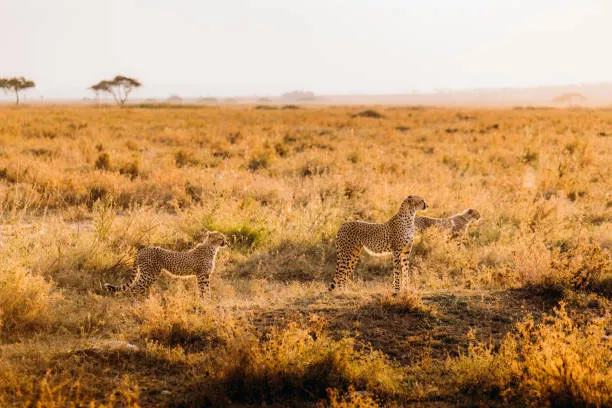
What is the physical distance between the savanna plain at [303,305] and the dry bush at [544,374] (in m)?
0.01

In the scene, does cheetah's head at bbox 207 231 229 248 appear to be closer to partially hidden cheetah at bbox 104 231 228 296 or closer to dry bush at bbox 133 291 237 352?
partially hidden cheetah at bbox 104 231 228 296

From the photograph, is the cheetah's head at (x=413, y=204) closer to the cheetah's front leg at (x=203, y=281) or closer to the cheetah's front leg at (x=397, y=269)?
the cheetah's front leg at (x=397, y=269)

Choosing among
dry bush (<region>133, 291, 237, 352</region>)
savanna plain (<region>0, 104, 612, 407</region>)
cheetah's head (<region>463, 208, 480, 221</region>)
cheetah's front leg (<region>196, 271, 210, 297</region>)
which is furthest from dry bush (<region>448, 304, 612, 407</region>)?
cheetah's head (<region>463, 208, 480, 221</region>)

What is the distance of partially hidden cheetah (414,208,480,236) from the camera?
8.98 meters

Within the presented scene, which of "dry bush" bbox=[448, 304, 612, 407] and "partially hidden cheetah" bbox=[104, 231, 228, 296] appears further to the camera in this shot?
"partially hidden cheetah" bbox=[104, 231, 228, 296]

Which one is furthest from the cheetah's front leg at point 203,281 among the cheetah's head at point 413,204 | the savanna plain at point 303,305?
the cheetah's head at point 413,204

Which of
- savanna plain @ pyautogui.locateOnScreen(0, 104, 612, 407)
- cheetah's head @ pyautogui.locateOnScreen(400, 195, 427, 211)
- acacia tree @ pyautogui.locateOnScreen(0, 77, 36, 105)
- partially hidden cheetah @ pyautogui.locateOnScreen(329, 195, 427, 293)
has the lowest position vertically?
savanna plain @ pyautogui.locateOnScreen(0, 104, 612, 407)

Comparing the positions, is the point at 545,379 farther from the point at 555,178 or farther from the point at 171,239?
the point at 555,178

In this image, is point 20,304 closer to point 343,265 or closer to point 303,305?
point 303,305

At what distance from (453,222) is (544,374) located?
5.16 m

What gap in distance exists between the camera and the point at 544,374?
4148 millimetres

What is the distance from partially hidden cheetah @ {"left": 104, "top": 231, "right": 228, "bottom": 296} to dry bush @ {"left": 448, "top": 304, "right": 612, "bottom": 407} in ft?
9.44

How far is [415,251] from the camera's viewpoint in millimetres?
8523

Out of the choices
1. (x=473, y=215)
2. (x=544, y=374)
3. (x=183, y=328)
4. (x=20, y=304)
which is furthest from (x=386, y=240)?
A: (x=20, y=304)
